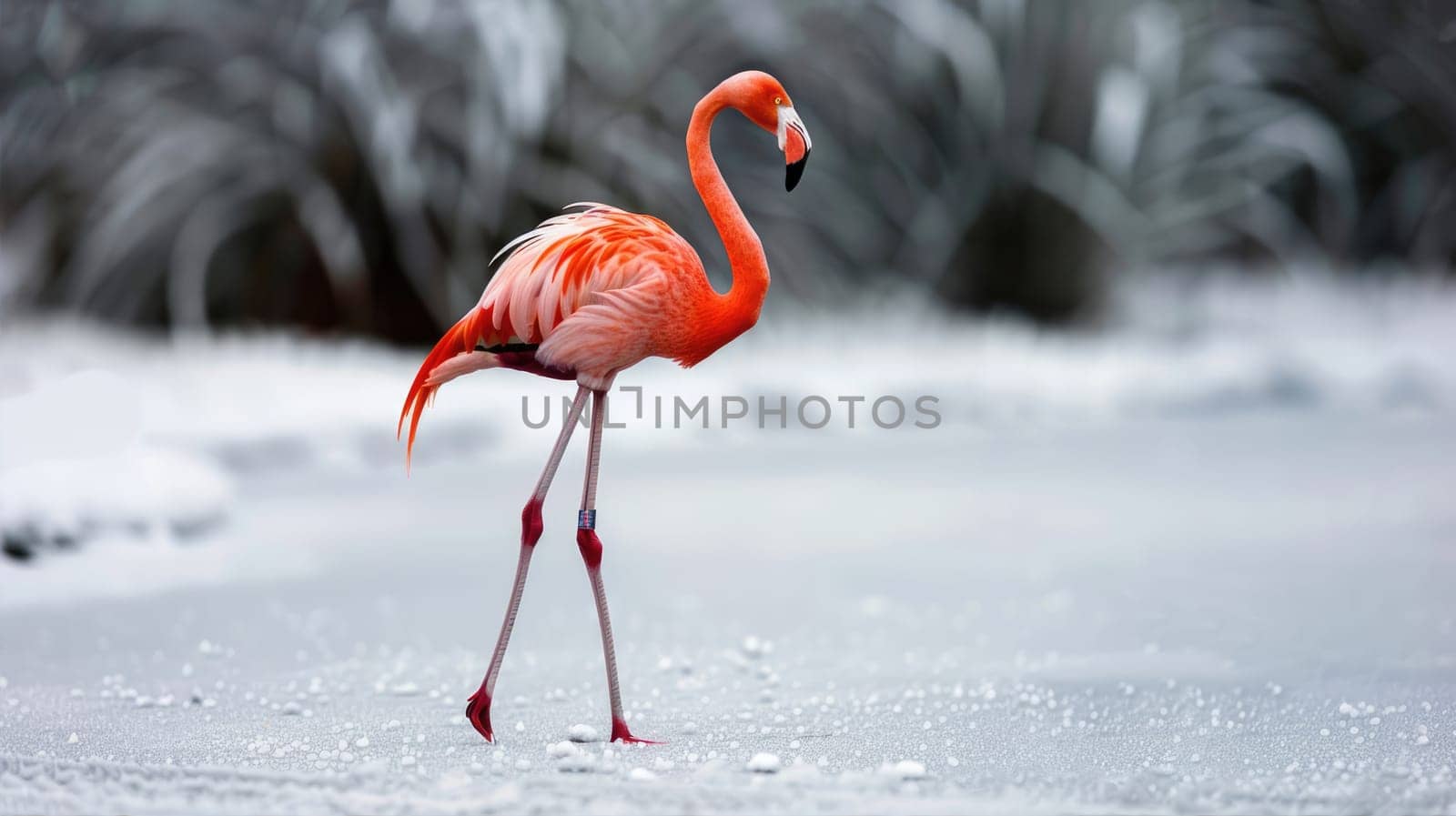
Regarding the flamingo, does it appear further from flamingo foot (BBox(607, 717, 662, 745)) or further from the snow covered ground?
the snow covered ground

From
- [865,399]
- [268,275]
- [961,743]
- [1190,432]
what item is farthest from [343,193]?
[961,743]

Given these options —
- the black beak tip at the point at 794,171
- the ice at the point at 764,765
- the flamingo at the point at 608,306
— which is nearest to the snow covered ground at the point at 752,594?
the ice at the point at 764,765

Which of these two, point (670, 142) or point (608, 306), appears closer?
point (608, 306)

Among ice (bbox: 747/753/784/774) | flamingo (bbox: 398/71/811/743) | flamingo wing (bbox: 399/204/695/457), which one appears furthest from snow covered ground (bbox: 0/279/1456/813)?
flamingo wing (bbox: 399/204/695/457)

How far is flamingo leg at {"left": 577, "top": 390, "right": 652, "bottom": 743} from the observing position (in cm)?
216

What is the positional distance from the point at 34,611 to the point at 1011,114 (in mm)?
4631

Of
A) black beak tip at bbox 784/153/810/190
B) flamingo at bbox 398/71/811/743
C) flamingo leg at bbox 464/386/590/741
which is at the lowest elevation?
flamingo leg at bbox 464/386/590/741

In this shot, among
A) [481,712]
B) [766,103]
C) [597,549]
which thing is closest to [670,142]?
[766,103]

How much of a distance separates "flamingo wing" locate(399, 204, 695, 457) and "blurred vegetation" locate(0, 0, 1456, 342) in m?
3.25

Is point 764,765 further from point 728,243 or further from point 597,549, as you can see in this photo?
point 728,243

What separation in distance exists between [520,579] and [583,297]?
439 mm

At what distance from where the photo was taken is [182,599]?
3041 mm

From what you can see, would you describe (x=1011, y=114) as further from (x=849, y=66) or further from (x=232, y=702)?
(x=232, y=702)

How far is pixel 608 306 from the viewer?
2143 millimetres
